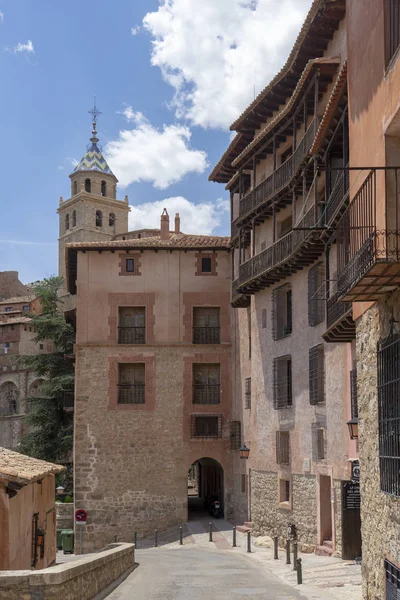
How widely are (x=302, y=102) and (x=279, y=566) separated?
44.2 feet

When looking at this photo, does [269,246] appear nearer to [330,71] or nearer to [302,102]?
[302,102]

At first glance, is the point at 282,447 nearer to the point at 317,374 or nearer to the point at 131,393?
the point at 317,374

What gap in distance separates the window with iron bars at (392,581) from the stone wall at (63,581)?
4.40 m

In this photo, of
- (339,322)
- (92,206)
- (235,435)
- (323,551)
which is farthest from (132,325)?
(92,206)

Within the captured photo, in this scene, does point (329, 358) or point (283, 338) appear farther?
point (283, 338)

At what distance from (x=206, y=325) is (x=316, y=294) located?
13.1 m

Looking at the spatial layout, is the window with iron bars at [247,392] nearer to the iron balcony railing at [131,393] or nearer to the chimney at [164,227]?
the iron balcony railing at [131,393]

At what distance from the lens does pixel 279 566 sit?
21.8m

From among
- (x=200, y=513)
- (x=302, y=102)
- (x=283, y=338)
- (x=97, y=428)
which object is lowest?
(x=200, y=513)

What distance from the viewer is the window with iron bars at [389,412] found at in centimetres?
953

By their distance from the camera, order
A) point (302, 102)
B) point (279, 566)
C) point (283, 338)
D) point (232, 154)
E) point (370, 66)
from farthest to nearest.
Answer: point (232, 154), point (283, 338), point (302, 102), point (279, 566), point (370, 66)

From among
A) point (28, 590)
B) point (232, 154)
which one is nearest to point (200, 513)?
point (232, 154)

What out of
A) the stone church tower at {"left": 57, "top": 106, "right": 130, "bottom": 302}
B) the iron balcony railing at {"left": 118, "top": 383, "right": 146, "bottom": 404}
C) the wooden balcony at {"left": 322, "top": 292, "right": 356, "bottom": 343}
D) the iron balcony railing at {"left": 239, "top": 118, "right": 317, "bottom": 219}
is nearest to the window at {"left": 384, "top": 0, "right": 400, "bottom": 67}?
the wooden balcony at {"left": 322, "top": 292, "right": 356, "bottom": 343}

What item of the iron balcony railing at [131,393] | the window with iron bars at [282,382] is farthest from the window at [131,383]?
the window with iron bars at [282,382]
